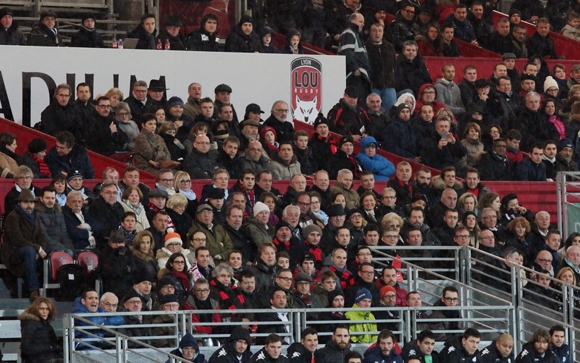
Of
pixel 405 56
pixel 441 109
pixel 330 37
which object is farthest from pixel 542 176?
pixel 330 37

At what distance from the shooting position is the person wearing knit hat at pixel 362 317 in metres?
14.3

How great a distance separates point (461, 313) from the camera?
49.9ft

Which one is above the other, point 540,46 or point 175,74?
point 540,46

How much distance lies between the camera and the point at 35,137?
57.0 ft

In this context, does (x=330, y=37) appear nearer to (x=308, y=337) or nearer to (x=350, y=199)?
(x=350, y=199)

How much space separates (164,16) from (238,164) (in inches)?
167

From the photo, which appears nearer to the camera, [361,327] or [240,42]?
[361,327]

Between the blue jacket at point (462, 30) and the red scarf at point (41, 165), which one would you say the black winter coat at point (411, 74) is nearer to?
the blue jacket at point (462, 30)

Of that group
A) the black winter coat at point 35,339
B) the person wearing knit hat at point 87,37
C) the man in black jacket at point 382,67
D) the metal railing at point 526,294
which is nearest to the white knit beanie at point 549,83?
the man in black jacket at point 382,67

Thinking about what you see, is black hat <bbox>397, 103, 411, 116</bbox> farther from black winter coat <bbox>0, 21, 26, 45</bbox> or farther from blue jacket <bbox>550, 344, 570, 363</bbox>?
black winter coat <bbox>0, 21, 26, 45</bbox>

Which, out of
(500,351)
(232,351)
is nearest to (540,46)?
(500,351)

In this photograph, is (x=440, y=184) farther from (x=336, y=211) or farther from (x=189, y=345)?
(x=189, y=345)

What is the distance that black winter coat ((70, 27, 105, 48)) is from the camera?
19.1 metres

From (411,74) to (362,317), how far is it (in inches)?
287
